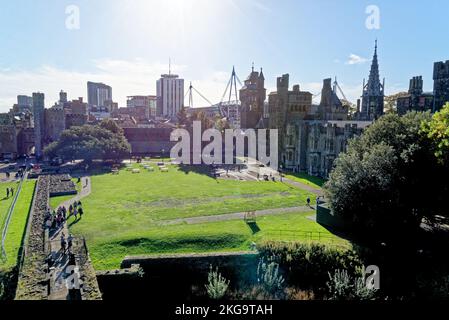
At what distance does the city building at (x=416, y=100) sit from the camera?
61.7 m

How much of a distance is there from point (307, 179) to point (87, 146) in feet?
141

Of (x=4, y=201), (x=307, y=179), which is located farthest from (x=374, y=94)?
(x=4, y=201)

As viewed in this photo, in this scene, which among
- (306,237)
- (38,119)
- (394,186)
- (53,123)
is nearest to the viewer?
(394,186)

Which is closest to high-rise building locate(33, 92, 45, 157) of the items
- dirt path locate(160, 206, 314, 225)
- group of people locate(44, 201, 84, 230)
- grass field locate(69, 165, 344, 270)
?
grass field locate(69, 165, 344, 270)

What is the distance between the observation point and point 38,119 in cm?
8662

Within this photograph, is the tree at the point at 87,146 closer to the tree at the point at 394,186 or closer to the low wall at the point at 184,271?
the low wall at the point at 184,271

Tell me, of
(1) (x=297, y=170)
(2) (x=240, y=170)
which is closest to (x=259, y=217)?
(2) (x=240, y=170)

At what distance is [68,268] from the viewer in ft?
58.1

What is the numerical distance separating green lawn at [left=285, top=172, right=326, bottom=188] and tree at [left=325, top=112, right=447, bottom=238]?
801 inches

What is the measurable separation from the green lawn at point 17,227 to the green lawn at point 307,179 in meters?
35.4

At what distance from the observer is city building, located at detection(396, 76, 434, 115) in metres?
61.7

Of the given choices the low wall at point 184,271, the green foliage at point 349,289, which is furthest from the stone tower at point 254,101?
the green foliage at point 349,289

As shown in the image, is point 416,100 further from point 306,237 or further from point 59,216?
point 59,216
